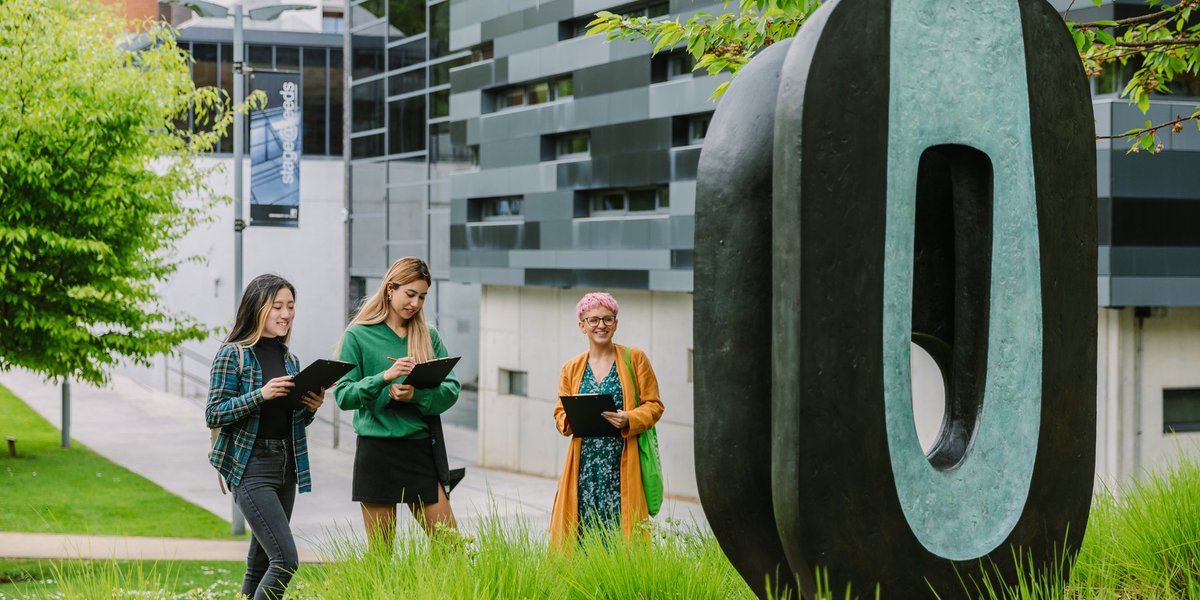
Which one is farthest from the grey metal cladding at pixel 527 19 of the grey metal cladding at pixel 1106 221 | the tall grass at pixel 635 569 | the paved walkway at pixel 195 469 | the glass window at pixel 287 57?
the glass window at pixel 287 57

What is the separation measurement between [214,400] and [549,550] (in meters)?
1.93

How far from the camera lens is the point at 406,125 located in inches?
1075

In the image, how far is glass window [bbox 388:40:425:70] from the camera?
26.4m

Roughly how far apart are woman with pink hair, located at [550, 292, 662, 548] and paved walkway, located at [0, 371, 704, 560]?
137 centimetres

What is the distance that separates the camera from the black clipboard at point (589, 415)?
682 centimetres

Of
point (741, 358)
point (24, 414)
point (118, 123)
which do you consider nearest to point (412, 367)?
point (741, 358)

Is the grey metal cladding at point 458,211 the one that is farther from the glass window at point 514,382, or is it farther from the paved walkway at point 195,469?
the paved walkway at point 195,469

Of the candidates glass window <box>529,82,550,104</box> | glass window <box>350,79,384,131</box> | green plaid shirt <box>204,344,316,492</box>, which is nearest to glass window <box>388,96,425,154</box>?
glass window <box>350,79,384,131</box>

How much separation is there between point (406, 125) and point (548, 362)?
8830mm

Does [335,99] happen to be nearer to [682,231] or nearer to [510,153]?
[510,153]

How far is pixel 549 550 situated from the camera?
224 inches

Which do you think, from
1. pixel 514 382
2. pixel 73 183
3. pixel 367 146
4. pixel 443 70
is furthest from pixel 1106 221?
pixel 367 146

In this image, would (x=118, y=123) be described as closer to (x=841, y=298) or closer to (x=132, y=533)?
(x=132, y=533)

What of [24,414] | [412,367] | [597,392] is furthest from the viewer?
[24,414]
